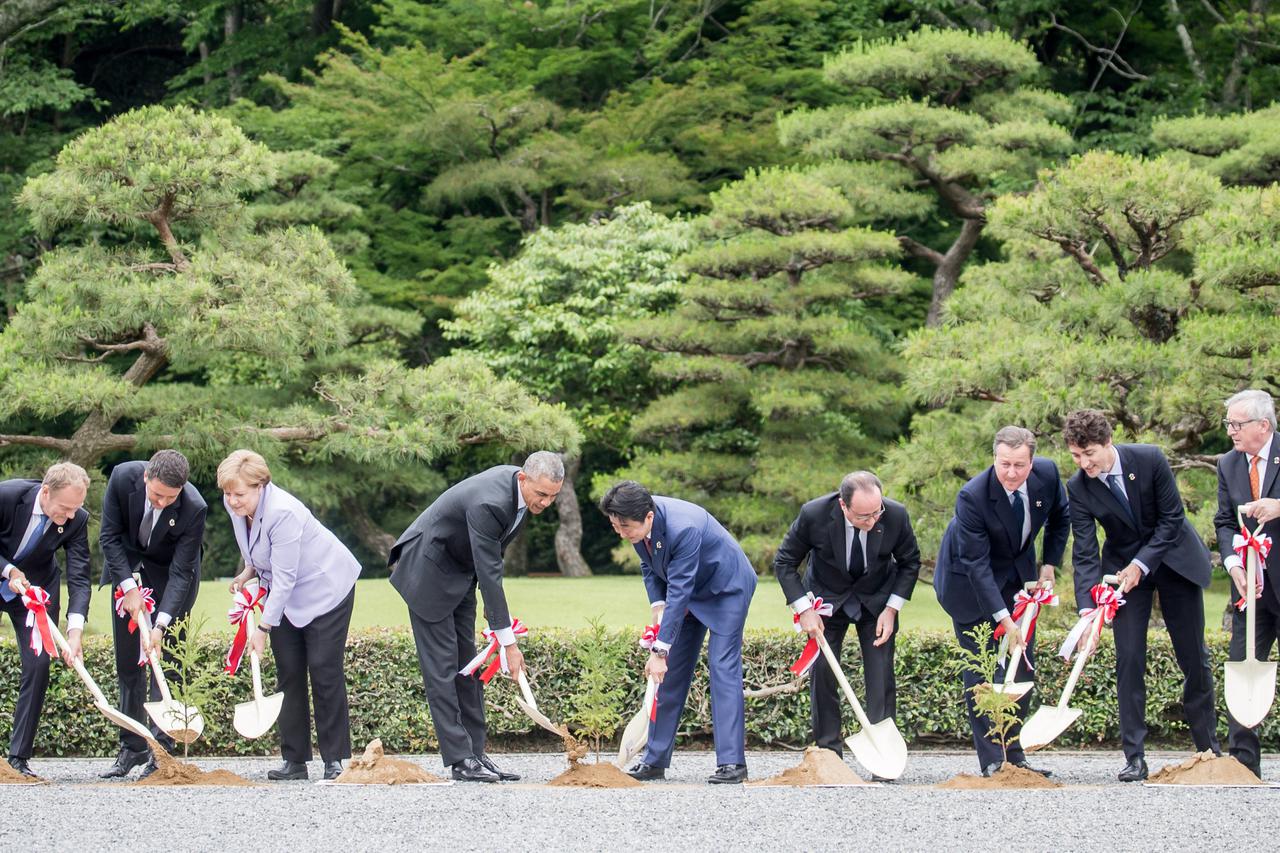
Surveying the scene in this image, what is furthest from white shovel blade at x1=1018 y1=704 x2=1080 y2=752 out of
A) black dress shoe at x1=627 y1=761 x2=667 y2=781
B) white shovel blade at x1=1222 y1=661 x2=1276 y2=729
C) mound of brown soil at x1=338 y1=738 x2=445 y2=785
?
mound of brown soil at x1=338 y1=738 x2=445 y2=785

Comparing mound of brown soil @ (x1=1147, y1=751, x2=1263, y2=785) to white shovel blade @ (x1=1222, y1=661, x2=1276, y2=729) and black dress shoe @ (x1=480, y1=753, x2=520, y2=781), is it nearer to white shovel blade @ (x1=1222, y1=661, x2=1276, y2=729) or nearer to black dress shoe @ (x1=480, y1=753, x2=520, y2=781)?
white shovel blade @ (x1=1222, y1=661, x2=1276, y2=729)

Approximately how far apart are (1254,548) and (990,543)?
3.24 feet

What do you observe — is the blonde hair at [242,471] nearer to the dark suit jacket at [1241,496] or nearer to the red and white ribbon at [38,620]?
the red and white ribbon at [38,620]

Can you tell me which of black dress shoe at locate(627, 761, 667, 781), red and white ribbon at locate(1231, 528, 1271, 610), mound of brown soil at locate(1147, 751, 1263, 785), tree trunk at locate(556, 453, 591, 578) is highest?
red and white ribbon at locate(1231, 528, 1271, 610)

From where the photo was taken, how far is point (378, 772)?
218 inches

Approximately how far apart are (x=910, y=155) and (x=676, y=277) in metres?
2.88

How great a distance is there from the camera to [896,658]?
24.1ft

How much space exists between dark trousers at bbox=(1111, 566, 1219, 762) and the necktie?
3.98m

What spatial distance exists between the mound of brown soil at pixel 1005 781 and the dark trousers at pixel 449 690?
→ 186cm

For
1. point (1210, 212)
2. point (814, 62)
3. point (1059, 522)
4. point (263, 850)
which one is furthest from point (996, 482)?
point (814, 62)

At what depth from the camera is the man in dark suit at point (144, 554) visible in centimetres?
602

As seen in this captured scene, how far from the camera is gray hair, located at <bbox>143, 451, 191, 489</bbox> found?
5.77 meters

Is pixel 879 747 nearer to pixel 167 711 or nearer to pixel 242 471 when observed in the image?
pixel 242 471

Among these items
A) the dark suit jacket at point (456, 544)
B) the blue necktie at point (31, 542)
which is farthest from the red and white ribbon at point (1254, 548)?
the blue necktie at point (31, 542)
